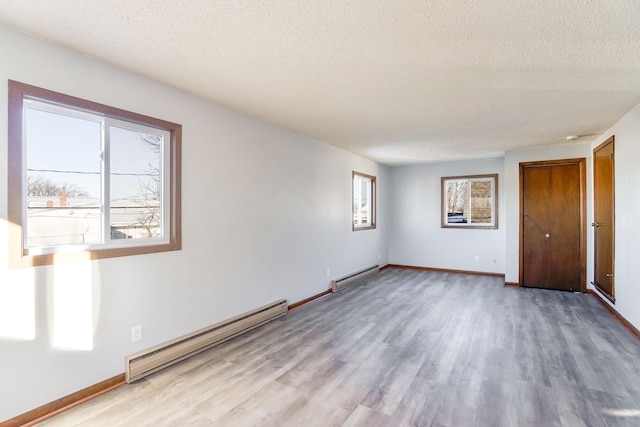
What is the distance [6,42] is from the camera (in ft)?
6.18

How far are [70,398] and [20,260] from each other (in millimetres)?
997

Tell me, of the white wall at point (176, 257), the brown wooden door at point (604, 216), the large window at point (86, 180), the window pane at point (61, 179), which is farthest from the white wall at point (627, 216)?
the window pane at point (61, 179)

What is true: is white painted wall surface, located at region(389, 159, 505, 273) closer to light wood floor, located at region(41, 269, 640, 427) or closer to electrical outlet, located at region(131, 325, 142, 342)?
light wood floor, located at region(41, 269, 640, 427)

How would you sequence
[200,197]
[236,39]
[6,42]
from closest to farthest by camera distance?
[6,42] < [236,39] < [200,197]

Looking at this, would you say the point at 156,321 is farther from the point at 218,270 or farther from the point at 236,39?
the point at 236,39

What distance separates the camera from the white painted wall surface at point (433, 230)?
649cm

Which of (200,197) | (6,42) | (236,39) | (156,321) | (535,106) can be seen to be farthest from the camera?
(535,106)

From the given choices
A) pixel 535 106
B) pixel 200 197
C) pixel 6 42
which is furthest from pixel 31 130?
pixel 535 106

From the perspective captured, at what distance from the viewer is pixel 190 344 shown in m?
2.84

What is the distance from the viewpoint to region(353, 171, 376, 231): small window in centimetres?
623

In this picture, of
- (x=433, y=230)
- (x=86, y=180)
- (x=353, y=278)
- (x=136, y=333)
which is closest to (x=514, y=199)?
(x=433, y=230)

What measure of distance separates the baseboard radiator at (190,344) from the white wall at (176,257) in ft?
0.25

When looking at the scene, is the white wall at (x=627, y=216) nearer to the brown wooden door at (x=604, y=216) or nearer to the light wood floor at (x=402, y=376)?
the brown wooden door at (x=604, y=216)

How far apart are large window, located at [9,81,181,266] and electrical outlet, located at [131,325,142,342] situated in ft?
2.01
